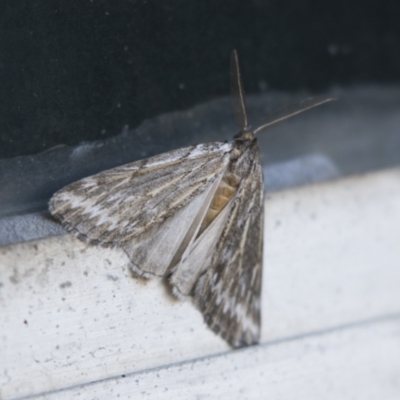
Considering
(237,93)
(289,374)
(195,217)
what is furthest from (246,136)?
(289,374)

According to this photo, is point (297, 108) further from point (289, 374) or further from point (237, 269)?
point (289, 374)

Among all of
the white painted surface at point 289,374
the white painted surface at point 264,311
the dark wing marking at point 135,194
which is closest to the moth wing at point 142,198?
the dark wing marking at point 135,194

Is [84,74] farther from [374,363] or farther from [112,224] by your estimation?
[374,363]

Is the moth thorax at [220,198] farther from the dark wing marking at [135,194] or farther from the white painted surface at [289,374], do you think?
the white painted surface at [289,374]

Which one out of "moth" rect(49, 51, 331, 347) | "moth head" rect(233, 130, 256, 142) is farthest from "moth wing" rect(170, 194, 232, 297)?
"moth head" rect(233, 130, 256, 142)

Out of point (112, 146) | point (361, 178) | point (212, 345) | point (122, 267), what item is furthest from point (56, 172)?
point (361, 178)

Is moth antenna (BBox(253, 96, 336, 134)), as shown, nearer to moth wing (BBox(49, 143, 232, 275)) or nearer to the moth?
the moth
